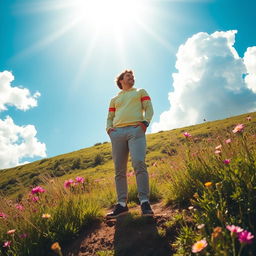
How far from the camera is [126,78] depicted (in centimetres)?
519

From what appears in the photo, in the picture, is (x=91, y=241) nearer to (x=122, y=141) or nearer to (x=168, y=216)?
(x=168, y=216)

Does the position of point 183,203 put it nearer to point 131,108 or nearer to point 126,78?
point 131,108

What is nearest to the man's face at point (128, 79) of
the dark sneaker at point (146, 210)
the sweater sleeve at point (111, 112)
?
the sweater sleeve at point (111, 112)

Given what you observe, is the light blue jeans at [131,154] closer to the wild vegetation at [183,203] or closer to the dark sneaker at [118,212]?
the dark sneaker at [118,212]

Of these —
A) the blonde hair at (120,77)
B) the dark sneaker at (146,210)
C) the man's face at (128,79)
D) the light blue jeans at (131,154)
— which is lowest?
the dark sneaker at (146,210)

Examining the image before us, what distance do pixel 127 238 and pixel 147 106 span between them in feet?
7.86

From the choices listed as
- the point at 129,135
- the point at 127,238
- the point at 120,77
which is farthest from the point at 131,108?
the point at 127,238

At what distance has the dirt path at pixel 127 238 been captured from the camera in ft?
10.9

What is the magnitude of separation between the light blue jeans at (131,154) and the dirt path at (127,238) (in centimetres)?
46

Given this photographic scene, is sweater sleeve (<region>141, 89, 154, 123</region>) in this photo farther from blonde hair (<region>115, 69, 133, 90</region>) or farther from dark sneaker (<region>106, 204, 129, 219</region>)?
dark sneaker (<region>106, 204, 129, 219</region>)

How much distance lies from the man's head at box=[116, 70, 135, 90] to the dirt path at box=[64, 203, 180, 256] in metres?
2.52

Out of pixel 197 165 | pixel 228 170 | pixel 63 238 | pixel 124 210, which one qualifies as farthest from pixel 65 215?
pixel 228 170

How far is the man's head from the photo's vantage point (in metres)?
5.19

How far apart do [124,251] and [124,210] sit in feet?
4.65
